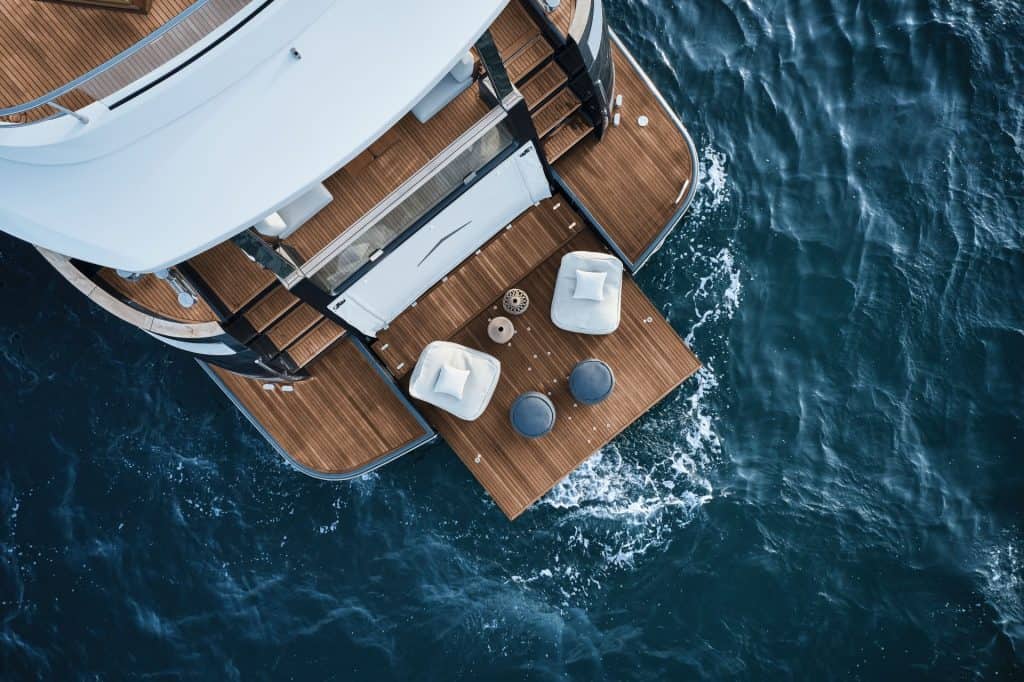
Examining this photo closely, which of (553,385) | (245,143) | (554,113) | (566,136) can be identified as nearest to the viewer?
(245,143)

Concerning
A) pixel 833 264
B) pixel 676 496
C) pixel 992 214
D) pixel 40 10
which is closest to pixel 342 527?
pixel 676 496

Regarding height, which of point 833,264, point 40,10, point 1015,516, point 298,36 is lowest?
point 1015,516

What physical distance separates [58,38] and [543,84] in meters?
9.46

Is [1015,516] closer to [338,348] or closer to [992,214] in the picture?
[992,214]

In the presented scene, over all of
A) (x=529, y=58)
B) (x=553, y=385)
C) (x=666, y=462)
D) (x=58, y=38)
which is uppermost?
(x=58, y=38)

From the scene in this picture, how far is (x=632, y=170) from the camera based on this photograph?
1903 cm

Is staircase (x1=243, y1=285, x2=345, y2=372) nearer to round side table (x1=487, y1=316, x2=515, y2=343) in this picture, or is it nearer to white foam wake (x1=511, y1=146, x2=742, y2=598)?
round side table (x1=487, y1=316, x2=515, y2=343)

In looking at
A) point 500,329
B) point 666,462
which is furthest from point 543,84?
point 666,462

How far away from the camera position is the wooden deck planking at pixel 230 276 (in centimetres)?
1578

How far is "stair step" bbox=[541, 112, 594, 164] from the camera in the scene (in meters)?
18.1

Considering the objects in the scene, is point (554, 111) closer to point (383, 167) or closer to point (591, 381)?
point (383, 167)

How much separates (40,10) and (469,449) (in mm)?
12921

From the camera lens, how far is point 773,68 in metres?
20.4

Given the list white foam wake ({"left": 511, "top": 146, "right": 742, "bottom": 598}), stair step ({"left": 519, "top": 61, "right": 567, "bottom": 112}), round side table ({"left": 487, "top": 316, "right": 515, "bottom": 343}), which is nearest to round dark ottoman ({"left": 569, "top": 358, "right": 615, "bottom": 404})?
round side table ({"left": 487, "top": 316, "right": 515, "bottom": 343})
